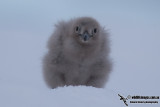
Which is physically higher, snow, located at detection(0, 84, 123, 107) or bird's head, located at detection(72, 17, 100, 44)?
bird's head, located at detection(72, 17, 100, 44)

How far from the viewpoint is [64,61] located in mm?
3998

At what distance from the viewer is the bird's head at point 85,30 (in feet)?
12.5

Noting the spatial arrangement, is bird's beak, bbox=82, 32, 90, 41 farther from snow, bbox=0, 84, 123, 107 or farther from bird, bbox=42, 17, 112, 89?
snow, bbox=0, 84, 123, 107

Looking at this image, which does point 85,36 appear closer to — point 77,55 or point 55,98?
point 77,55

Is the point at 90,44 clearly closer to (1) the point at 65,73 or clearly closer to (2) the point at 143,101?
(1) the point at 65,73

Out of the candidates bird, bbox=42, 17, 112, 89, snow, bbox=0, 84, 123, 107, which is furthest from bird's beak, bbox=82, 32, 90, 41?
snow, bbox=0, 84, 123, 107

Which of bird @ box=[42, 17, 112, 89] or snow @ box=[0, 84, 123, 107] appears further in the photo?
bird @ box=[42, 17, 112, 89]

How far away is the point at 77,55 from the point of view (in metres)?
3.96

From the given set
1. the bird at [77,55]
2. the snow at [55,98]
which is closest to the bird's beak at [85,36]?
the bird at [77,55]

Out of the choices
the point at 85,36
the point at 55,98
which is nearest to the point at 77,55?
the point at 85,36

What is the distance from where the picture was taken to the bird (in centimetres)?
388

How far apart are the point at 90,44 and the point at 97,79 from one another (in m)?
0.51

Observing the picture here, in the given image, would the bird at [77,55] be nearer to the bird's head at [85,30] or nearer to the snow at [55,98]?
the bird's head at [85,30]

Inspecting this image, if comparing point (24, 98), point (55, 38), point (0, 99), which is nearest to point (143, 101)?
point (24, 98)
